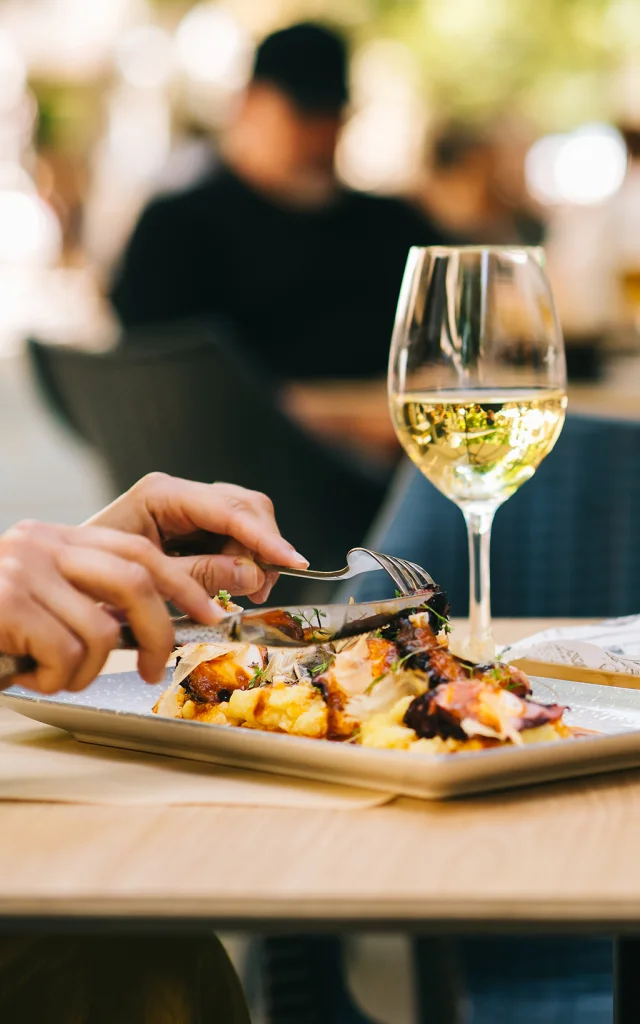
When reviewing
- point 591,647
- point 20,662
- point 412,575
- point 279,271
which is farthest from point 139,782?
point 279,271

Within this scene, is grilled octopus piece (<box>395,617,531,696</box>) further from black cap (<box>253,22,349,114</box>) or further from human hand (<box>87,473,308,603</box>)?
black cap (<box>253,22,349,114</box>)

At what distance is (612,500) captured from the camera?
1744 millimetres

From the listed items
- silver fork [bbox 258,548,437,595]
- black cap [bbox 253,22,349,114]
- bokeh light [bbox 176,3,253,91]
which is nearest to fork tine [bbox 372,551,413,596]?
silver fork [bbox 258,548,437,595]

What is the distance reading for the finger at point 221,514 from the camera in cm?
82

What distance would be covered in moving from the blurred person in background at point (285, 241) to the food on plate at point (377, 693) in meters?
2.62

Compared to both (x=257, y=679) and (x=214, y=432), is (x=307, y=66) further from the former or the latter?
(x=257, y=679)

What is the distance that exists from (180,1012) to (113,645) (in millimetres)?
293

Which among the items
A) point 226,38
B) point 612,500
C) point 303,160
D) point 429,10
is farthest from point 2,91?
point 612,500

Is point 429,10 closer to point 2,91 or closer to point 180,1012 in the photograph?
point 2,91

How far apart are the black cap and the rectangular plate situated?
2762 millimetres

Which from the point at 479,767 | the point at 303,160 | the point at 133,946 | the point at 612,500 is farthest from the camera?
the point at 303,160

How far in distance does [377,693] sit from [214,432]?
1991 mm

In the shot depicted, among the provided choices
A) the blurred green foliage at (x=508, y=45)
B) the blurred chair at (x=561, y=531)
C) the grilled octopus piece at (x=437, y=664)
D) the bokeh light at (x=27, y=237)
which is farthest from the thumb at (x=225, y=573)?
the blurred green foliage at (x=508, y=45)

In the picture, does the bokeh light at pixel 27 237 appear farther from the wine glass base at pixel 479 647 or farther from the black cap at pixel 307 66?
the wine glass base at pixel 479 647
